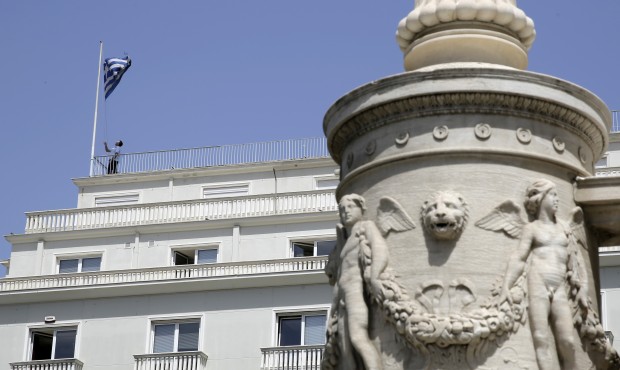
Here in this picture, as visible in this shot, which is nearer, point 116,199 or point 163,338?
point 163,338

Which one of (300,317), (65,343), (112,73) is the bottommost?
(65,343)

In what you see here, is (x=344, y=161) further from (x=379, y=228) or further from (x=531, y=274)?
(x=531, y=274)

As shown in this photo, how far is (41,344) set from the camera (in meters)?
45.8

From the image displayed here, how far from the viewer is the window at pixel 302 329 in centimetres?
4238

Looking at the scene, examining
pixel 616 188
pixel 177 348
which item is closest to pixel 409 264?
pixel 616 188

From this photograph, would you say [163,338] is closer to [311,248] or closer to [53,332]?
[53,332]

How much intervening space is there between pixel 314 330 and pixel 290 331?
896 mm

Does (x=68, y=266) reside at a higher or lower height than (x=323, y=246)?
higher

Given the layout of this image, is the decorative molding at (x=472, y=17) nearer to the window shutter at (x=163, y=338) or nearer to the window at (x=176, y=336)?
the window at (x=176, y=336)

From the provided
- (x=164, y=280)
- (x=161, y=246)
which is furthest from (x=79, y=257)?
(x=164, y=280)

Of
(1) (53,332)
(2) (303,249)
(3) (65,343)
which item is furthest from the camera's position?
(1) (53,332)

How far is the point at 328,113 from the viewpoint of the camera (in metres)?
12.3

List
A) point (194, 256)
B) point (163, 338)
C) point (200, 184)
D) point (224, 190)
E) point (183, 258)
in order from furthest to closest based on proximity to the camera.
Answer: point (200, 184), point (224, 190), point (183, 258), point (194, 256), point (163, 338)

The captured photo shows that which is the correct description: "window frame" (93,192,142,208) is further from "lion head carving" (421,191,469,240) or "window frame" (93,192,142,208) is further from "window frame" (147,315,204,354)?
"lion head carving" (421,191,469,240)
